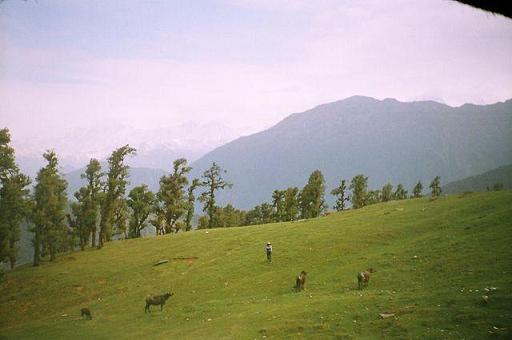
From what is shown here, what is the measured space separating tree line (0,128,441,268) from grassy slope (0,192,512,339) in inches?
273

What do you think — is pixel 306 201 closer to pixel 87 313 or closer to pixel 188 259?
pixel 188 259

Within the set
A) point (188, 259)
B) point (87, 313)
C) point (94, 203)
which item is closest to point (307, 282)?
point (87, 313)

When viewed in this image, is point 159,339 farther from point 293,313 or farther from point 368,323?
point 368,323

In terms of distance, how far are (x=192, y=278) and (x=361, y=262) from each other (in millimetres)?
20352

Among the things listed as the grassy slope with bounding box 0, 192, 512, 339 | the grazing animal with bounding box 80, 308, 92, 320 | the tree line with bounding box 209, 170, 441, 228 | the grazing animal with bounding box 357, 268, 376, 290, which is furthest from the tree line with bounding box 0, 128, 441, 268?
the grazing animal with bounding box 357, 268, 376, 290

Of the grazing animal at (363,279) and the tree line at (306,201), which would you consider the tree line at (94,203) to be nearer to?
the tree line at (306,201)

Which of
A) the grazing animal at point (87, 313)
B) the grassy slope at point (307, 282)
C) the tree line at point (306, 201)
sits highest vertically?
the tree line at point (306, 201)

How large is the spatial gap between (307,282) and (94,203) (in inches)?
2087

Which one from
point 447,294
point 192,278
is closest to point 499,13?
point 447,294

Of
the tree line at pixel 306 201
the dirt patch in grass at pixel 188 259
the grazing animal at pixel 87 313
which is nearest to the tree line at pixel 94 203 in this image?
the tree line at pixel 306 201

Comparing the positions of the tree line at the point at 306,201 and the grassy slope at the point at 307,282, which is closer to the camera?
the grassy slope at the point at 307,282

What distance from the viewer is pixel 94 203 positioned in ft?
239

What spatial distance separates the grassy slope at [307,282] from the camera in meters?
22.6

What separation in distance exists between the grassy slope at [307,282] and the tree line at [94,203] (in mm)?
6943
